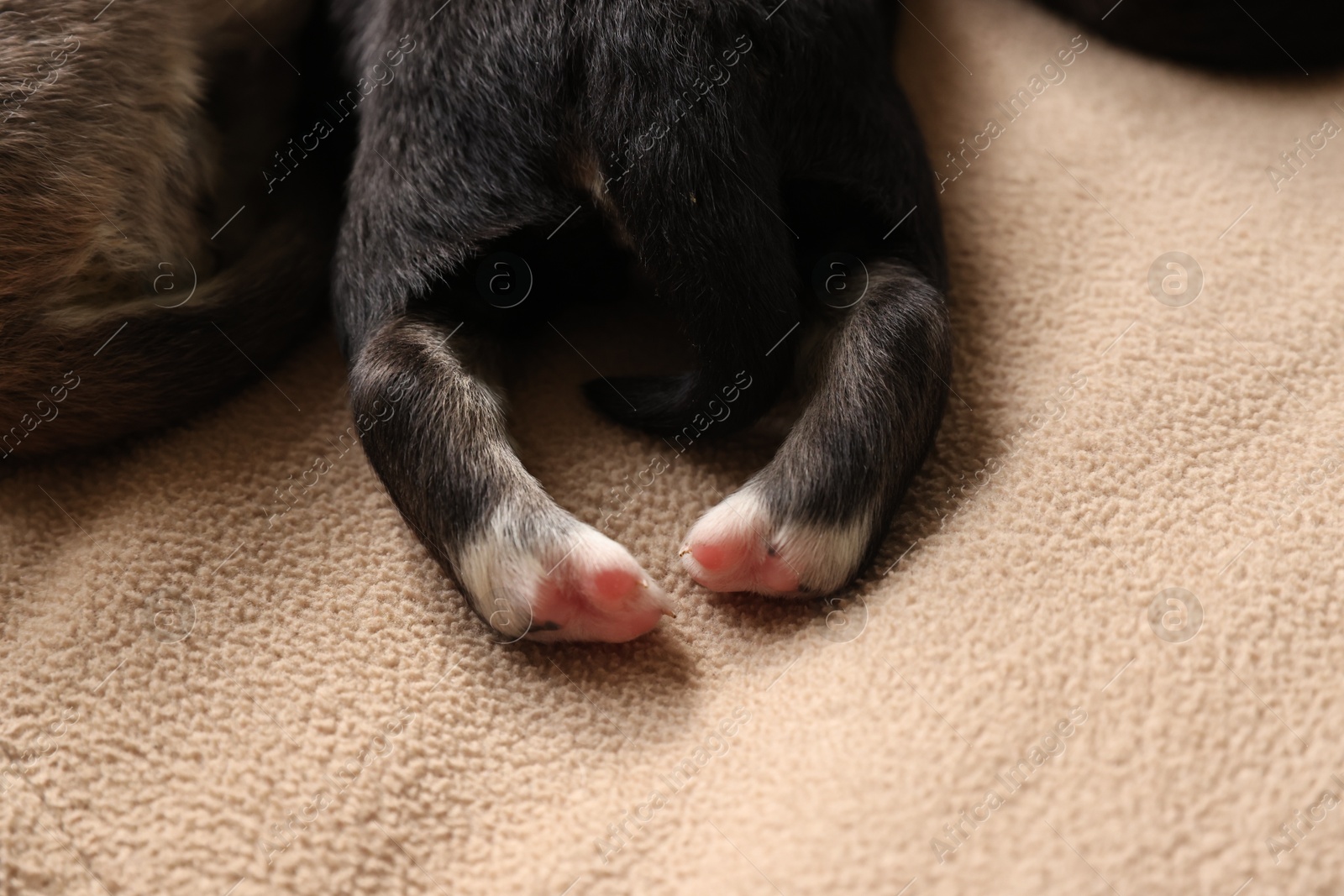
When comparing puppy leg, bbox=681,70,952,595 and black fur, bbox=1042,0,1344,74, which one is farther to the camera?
black fur, bbox=1042,0,1344,74

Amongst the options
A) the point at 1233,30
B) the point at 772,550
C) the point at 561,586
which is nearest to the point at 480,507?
the point at 561,586

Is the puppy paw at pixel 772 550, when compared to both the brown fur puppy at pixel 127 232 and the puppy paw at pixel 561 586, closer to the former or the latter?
the puppy paw at pixel 561 586

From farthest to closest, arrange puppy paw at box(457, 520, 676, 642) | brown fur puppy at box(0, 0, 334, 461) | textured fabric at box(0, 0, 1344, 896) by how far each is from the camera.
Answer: brown fur puppy at box(0, 0, 334, 461) < puppy paw at box(457, 520, 676, 642) < textured fabric at box(0, 0, 1344, 896)

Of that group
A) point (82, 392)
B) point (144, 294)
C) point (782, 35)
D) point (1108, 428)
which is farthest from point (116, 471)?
point (1108, 428)

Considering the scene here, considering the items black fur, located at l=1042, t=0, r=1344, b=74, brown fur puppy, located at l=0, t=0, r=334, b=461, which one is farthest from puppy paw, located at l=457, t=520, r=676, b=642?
black fur, located at l=1042, t=0, r=1344, b=74

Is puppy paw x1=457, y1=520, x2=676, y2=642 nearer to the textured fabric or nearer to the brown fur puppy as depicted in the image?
the textured fabric

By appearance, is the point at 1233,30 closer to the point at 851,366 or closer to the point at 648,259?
the point at 851,366
